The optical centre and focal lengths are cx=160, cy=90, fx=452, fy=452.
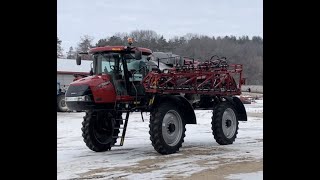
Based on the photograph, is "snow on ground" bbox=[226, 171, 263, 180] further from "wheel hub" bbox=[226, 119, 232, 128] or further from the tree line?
the tree line

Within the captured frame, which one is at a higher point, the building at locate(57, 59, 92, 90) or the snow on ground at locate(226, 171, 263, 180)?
the building at locate(57, 59, 92, 90)

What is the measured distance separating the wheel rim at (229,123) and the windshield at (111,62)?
9.91 ft

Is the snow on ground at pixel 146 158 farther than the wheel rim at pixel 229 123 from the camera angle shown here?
No

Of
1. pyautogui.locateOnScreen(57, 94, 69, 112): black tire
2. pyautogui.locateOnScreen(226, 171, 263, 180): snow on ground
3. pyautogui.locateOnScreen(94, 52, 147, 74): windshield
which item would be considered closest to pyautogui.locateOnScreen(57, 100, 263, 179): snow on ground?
pyautogui.locateOnScreen(226, 171, 263, 180): snow on ground

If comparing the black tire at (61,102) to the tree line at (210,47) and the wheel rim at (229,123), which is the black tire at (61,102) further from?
the wheel rim at (229,123)

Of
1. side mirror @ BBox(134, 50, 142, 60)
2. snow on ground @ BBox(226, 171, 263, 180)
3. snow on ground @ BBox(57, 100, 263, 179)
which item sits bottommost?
snow on ground @ BBox(57, 100, 263, 179)

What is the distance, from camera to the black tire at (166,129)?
9.79 m

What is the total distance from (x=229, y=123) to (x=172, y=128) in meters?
2.49

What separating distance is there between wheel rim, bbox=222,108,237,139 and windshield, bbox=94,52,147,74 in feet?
9.91

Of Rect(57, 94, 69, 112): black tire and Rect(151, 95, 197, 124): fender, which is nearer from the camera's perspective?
Rect(151, 95, 197, 124): fender

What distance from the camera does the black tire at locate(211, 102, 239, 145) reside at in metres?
11.8

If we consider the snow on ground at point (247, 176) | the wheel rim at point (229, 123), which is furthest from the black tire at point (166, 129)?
the snow on ground at point (247, 176)
